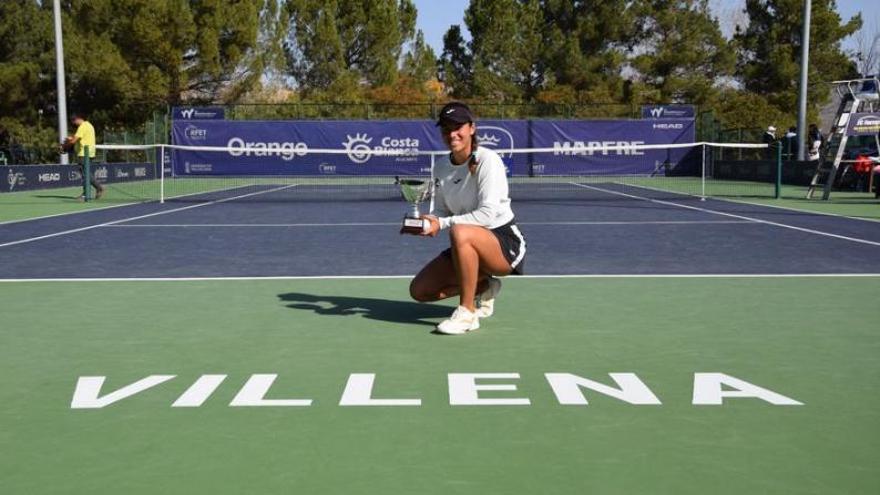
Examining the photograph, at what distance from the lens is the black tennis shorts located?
6223 mm

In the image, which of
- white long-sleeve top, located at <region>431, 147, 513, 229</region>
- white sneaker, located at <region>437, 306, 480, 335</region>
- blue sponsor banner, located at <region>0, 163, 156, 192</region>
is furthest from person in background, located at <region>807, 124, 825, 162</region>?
white sneaker, located at <region>437, 306, 480, 335</region>

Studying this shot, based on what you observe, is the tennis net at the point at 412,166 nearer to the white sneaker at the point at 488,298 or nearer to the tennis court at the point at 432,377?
the tennis court at the point at 432,377

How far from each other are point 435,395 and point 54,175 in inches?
1005

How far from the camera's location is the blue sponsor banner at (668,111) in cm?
4084

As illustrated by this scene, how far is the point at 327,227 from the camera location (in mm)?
14453

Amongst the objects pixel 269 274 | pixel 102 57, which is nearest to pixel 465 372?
pixel 269 274

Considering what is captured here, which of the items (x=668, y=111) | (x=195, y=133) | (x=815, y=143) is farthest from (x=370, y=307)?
(x=668, y=111)

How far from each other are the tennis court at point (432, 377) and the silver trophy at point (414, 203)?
2.25ft

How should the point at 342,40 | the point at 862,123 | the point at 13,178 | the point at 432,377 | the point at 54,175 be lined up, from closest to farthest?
1. the point at 432,377
2. the point at 862,123
3. the point at 13,178
4. the point at 54,175
5. the point at 342,40

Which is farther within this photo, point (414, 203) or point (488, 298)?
point (488, 298)

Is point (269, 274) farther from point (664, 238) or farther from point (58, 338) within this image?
point (664, 238)

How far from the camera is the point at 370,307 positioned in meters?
7.10

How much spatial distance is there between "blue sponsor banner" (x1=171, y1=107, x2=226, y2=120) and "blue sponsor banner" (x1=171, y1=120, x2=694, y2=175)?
0.72m

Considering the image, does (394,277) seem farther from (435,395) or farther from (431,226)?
(435,395)
